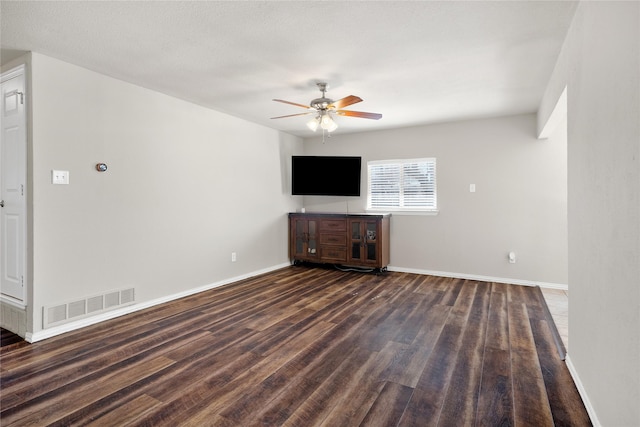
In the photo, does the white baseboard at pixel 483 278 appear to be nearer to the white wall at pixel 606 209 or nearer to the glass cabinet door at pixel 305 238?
the glass cabinet door at pixel 305 238

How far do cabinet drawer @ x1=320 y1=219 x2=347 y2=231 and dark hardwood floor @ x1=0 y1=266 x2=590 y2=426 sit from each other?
190 centimetres

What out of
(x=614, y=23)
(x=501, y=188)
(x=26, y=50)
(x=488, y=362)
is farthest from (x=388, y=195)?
(x=26, y=50)

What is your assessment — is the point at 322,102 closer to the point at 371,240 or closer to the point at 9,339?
the point at 371,240

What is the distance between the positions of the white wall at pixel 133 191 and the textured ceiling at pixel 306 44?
33 cm

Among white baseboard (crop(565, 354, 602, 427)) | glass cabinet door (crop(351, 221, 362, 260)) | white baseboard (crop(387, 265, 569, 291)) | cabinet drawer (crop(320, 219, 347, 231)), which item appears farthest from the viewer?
cabinet drawer (crop(320, 219, 347, 231))

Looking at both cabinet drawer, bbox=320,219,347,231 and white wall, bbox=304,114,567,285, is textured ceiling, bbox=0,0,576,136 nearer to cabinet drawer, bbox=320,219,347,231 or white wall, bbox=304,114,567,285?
white wall, bbox=304,114,567,285

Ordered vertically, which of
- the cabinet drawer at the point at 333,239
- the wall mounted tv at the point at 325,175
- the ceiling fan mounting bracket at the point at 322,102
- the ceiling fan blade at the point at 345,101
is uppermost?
the ceiling fan mounting bracket at the point at 322,102

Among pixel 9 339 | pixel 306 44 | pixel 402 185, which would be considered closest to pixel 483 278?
pixel 402 185

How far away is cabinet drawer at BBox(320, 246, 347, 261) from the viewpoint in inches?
213

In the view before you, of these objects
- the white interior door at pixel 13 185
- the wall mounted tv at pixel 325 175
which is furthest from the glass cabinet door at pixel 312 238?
the white interior door at pixel 13 185

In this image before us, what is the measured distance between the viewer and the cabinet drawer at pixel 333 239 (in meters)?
5.41

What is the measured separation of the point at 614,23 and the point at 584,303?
144 centimetres

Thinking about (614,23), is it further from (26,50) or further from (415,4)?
(26,50)

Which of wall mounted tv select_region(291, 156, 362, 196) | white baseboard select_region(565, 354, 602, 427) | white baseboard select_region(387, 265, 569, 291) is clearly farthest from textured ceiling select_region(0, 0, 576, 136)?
white baseboard select_region(387, 265, 569, 291)
